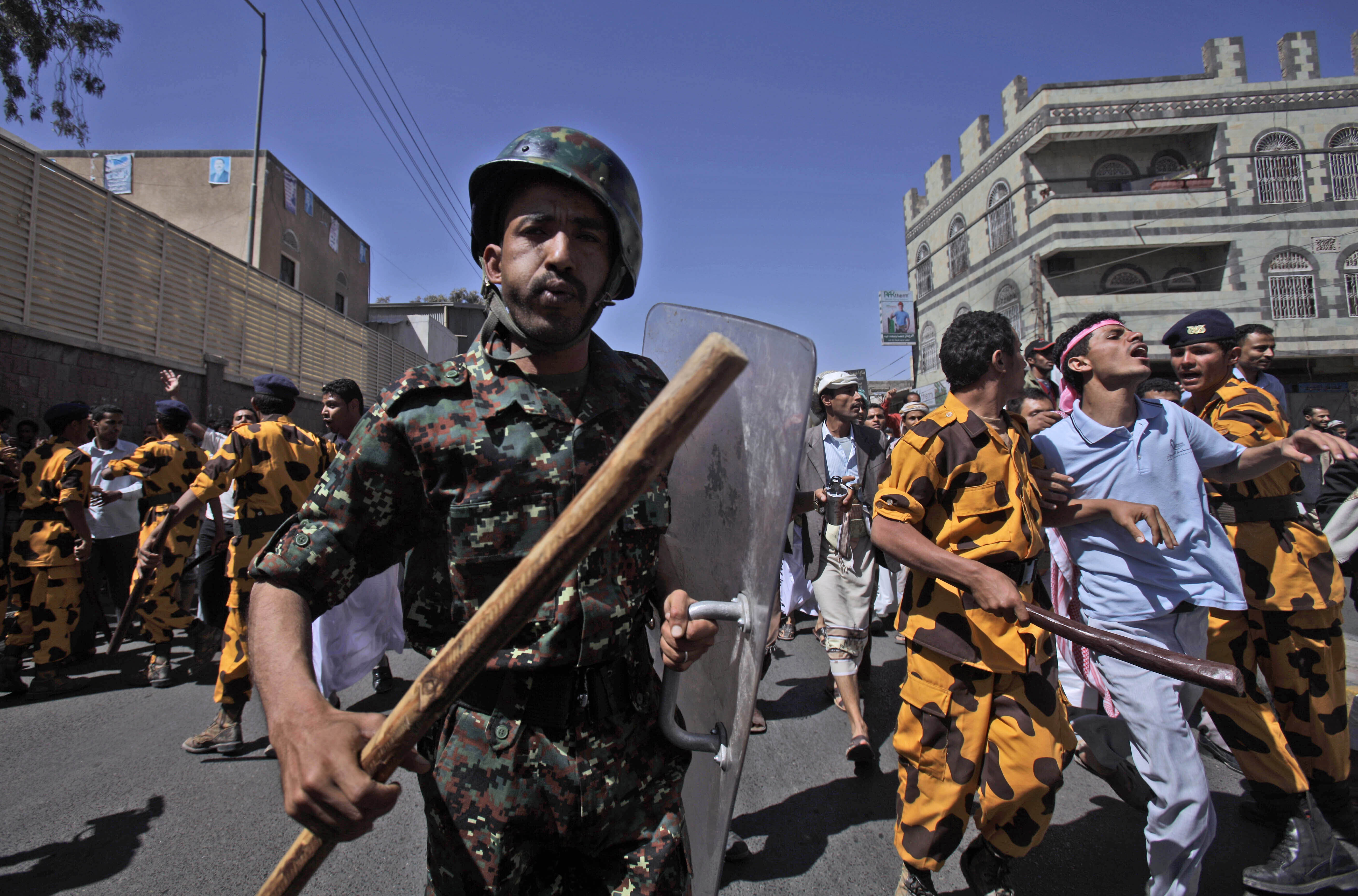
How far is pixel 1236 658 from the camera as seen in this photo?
3031 millimetres

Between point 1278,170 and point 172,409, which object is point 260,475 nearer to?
point 172,409

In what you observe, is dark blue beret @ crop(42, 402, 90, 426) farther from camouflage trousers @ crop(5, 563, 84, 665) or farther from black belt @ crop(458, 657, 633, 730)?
black belt @ crop(458, 657, 633, 730)

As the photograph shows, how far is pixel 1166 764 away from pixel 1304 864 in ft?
2.75

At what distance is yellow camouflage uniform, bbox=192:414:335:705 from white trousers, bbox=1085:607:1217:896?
13.9ft

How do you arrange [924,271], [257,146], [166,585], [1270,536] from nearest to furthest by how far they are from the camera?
[1270,536] → [166,585] → [257,146] → [924,271]

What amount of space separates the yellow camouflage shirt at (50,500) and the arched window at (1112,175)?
29.9 m

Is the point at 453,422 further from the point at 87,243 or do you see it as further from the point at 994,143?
the point at 994,143

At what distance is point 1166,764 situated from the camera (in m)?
2.28

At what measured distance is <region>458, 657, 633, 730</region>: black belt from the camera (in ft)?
4.08

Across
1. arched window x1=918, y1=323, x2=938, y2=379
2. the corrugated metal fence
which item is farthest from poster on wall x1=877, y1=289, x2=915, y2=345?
the corrugated metal fence

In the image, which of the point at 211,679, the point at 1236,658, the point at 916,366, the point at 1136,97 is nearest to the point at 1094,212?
the point at 1136,97

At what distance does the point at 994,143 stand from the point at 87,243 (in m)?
28.4

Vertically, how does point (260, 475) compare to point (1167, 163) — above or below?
below

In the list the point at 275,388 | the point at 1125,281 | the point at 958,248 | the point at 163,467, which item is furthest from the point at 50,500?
the point at 958,248
